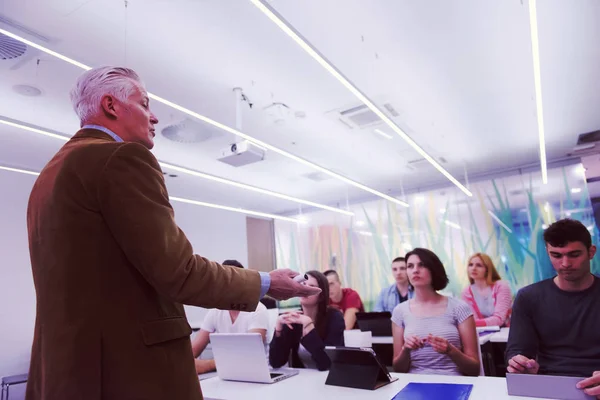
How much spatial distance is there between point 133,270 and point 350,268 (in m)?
7.97

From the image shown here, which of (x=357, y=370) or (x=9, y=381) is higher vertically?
(x=357, y=370)

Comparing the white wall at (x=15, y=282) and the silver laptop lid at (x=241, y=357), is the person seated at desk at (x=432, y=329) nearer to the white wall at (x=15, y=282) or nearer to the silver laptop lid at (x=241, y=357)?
the silver laptop lid at (x=241, y=357)

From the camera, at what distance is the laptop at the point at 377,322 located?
3.95m

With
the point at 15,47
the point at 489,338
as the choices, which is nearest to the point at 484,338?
the point at 489,338

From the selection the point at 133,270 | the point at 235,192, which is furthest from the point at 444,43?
the point at 235,192

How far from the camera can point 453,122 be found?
521cm

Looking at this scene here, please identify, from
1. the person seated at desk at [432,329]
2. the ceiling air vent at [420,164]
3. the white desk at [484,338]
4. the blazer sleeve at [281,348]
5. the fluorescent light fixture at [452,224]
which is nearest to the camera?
the person seated at desk at [432,329]

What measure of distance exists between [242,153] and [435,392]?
304 cm

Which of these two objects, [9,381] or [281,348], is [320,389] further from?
[9,381]

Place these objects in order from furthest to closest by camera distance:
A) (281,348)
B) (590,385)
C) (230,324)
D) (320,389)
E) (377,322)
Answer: (377,322) < (230,324) < (281,348) < (320,389) < (590,385)

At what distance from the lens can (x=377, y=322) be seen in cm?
398

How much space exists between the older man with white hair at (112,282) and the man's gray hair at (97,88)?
15 cm

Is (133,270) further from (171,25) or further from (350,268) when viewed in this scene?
(350,268)

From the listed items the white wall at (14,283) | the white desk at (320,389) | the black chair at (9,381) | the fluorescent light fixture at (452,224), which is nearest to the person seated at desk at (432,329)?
the white desk at (320,389)
